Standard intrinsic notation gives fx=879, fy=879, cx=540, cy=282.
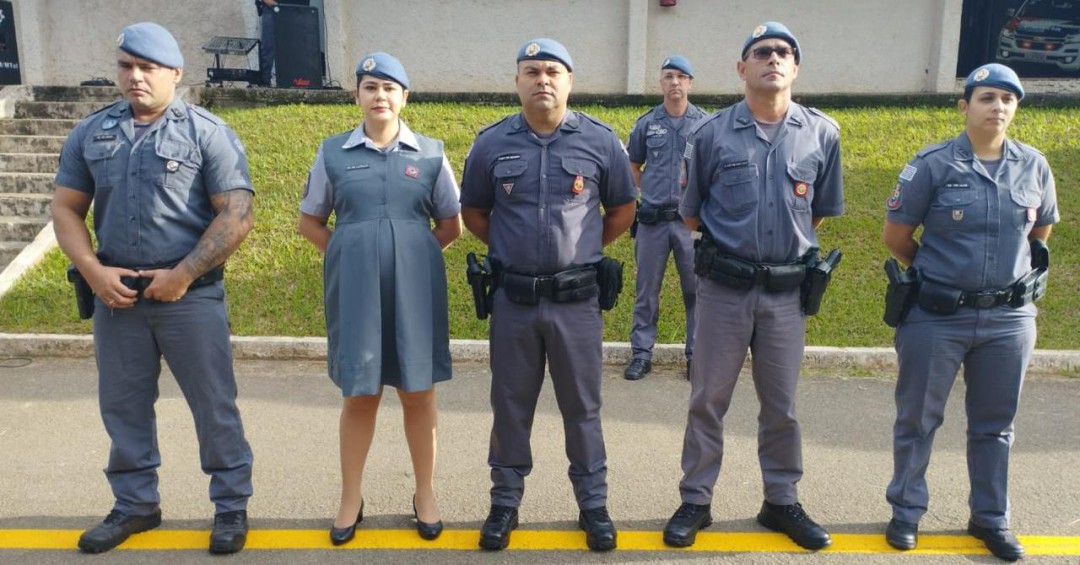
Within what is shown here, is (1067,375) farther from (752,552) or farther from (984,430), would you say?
(752,552)

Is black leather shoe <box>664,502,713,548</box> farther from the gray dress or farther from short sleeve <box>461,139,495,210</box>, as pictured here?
short sleeve <box>461,139,495,210</box>

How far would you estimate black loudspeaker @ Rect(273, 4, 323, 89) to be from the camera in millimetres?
12078

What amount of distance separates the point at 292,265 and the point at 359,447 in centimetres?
420

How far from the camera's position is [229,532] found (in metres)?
3.94

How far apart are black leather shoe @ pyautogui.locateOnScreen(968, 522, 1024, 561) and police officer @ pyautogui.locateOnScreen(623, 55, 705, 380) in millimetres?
2759

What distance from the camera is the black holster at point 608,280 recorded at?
3.99 m

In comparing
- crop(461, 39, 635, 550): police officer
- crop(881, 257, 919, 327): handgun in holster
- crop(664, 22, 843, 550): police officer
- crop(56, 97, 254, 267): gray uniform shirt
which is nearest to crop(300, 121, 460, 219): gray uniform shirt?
crop(461, 39, 635, 550): police officer

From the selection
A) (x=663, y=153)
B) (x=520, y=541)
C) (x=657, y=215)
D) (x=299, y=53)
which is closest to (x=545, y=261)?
(x=520, y=541)

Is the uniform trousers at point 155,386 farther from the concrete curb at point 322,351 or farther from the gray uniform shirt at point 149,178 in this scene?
the concrete curb at point 322,351

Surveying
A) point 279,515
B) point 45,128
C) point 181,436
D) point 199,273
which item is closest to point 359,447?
point 279,515

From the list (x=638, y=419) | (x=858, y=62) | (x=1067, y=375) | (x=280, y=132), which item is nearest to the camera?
(x=638, y=419)

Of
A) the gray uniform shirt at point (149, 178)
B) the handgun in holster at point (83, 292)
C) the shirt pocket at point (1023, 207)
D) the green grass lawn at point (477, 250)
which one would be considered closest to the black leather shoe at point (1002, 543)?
the shirt pocket at point (1023, 207)

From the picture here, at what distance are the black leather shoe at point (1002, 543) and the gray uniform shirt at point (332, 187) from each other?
281 cm

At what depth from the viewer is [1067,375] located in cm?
646
